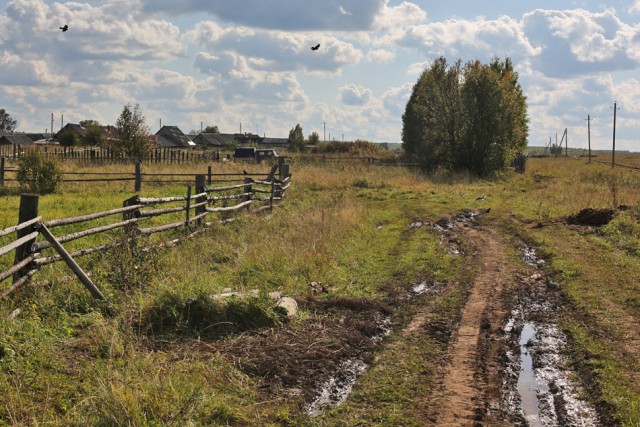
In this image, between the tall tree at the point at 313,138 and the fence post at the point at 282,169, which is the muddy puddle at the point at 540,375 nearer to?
the fence post at the point at 282,169

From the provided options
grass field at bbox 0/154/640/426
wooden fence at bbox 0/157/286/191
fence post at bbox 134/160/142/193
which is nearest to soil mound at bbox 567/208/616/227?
grass field at bbox 0/154/640/426

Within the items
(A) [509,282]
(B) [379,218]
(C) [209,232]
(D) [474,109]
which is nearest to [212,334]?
(A) [509,282]

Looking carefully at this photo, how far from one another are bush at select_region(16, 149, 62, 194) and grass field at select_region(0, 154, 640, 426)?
26.3 ft

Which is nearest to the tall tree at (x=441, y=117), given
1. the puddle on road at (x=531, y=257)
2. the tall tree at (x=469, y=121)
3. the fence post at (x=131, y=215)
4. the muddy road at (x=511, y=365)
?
the tall tree at (x=469, y=121)

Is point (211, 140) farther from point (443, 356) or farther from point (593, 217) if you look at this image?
point (443, 356)

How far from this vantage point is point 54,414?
4.45m

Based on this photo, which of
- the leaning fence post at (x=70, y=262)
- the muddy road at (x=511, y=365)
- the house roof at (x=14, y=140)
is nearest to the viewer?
the muddy road at (x=511, y=365)

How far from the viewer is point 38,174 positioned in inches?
896

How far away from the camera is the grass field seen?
472 centimetres

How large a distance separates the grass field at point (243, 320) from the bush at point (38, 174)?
8014mm

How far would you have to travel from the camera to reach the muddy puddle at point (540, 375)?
4984 mm

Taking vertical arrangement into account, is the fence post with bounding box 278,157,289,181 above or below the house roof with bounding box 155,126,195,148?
below

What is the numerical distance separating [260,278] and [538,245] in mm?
7106

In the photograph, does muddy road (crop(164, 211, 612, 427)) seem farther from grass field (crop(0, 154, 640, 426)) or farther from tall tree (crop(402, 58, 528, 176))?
tall tree (crop(402, 58, 528, 176))
